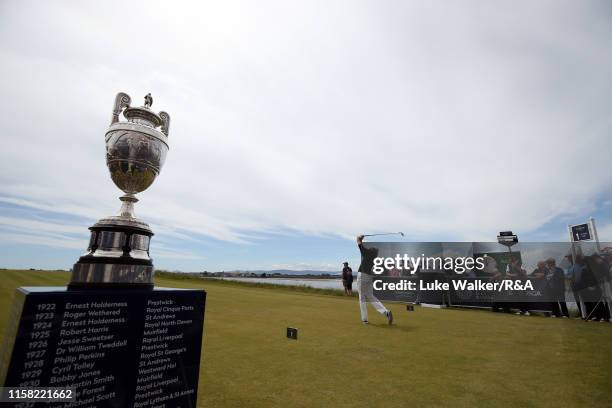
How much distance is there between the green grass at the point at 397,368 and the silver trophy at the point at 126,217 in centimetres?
156

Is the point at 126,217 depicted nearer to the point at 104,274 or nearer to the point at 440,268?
the point at 104,274

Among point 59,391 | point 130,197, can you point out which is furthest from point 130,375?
point 130,197

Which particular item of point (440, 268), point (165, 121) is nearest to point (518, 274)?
point (440, 268)

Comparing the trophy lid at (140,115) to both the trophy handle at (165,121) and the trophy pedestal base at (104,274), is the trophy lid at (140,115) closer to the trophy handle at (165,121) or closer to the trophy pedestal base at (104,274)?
the trophy handle at (165,121)

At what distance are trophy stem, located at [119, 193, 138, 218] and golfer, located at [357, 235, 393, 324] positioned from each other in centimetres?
633

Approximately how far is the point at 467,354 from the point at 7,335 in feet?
→ 19.1

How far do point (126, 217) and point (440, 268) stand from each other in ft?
53.7

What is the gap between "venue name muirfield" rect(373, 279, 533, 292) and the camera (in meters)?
13.2

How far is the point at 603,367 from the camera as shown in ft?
13.8

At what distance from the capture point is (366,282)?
7.80 m

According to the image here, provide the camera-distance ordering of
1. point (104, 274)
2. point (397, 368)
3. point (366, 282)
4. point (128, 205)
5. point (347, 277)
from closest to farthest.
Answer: point (104, 274)
point (128, 205)
point (397, 368)
point (366, 282)
point (347, 277)

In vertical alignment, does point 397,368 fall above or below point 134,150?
below

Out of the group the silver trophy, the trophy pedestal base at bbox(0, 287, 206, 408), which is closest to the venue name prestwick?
the trophy pedestal base at bbox(0, 287, 206, 408)

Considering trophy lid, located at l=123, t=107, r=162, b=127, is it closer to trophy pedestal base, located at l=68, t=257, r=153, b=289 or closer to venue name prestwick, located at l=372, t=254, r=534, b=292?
trophy pedestal base, located at l=68, t=257, r=153, b=289
